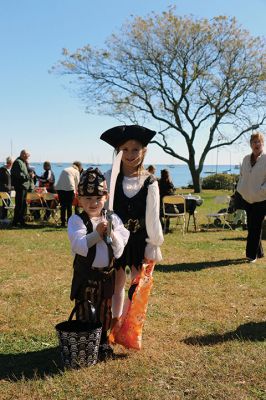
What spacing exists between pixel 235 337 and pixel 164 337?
0.63m

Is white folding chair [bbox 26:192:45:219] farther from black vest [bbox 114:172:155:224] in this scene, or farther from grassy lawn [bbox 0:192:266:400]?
black vest [bbox 114:172:155:224]

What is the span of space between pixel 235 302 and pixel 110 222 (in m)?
2.72

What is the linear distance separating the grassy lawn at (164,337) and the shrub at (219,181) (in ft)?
75.1

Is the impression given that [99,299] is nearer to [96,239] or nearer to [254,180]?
[96,239]

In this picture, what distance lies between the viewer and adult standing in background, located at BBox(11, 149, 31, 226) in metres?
11.9

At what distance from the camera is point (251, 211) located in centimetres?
723

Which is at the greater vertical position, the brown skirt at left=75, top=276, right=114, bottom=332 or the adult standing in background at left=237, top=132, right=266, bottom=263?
the adult standing in background at left=237, top=132, right=266, bottom=263

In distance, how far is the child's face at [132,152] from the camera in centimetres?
365

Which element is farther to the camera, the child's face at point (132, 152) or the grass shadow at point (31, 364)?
the child's face at point (132, 152)

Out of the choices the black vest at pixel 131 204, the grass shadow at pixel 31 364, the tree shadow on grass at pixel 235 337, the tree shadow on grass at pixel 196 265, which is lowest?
the grass shadow at pixel 31 364

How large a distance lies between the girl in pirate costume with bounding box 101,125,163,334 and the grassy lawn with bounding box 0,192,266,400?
56 centimetres

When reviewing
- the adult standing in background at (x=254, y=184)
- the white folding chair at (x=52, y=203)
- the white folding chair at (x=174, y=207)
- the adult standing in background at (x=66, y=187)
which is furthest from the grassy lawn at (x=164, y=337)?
the white folding chair at (x=52, y=203)

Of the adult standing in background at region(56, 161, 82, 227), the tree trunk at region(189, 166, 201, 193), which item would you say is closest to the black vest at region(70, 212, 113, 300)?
the adult standing in background at region(56, 161, 82, 227)

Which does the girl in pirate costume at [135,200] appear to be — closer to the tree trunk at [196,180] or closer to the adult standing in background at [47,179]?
the adult standing in background at [47,179]
